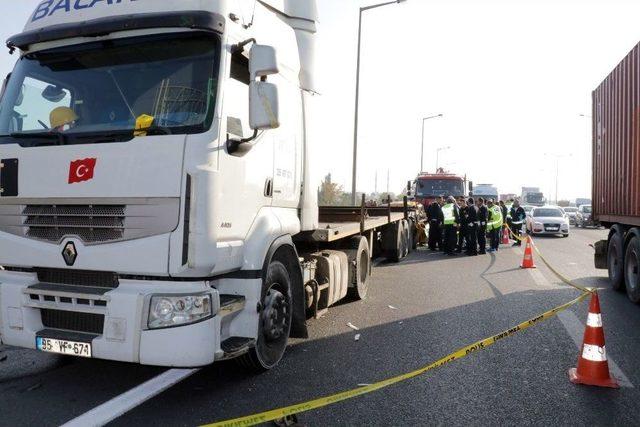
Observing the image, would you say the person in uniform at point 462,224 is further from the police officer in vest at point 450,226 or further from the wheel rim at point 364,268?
the wheel rim at point 364,268

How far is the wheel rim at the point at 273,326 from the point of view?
4301 mm

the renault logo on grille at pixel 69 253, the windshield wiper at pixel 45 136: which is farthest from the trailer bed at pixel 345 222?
the windshield wiper at pixel 45 136

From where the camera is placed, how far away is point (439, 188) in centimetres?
2125

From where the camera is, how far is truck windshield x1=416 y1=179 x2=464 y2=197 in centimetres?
2097

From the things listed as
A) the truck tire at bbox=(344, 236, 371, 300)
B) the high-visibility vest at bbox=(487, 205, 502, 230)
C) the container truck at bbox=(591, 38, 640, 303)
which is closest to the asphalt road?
the truck tire at bbox=(344, 236, 371, 300)

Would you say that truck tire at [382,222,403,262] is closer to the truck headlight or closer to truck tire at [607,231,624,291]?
truck tire at [607,231,624,291]

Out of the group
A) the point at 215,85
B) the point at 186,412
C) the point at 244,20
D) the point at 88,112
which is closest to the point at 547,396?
the point at 186,412

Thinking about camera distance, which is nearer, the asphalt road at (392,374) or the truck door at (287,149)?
the asphalt road at (392,374)

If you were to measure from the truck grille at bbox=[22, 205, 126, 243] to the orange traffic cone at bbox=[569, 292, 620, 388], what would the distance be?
12.3 feet

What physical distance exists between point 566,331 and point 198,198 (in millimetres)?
4637

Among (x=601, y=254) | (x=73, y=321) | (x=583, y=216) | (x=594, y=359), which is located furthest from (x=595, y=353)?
(x=583, y=216)

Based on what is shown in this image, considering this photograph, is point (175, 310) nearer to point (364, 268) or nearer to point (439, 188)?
point (364, 268)

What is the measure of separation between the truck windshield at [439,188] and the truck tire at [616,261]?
38.3ft

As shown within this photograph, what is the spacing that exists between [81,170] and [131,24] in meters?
1.13
